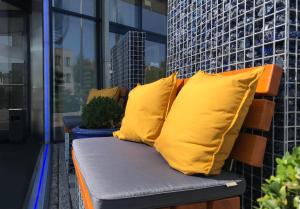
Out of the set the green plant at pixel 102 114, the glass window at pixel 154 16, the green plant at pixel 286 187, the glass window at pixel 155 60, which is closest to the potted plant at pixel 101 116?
the green plant at pixel 102 114

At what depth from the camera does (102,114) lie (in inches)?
113

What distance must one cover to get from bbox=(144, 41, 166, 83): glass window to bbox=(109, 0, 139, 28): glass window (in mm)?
575

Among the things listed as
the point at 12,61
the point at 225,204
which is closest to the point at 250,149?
the point at 225,204

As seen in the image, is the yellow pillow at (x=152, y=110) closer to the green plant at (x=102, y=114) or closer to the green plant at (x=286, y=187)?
the green plant at (x=102, y=114)

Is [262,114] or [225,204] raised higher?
[262,114]

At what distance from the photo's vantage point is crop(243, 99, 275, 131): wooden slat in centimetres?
134

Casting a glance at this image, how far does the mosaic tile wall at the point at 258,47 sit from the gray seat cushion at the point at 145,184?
0.85 feet

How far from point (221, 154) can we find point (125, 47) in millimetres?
3885

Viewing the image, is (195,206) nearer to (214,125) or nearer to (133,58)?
(214,125)

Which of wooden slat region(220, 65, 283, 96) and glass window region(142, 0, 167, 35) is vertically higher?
glass window region(142, 0, 167, 35)

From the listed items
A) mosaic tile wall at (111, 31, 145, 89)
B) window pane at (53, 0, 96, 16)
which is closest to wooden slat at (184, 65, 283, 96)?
mosaic tile wall at (111, 31, 145, 89)

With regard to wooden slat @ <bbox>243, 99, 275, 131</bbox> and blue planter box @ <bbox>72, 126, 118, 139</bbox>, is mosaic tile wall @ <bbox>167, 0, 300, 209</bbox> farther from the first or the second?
blue planter box @ <bbox>72, 126, 118, 139</bbox>

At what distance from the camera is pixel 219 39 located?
77.0 inches

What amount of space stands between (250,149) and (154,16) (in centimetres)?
590
